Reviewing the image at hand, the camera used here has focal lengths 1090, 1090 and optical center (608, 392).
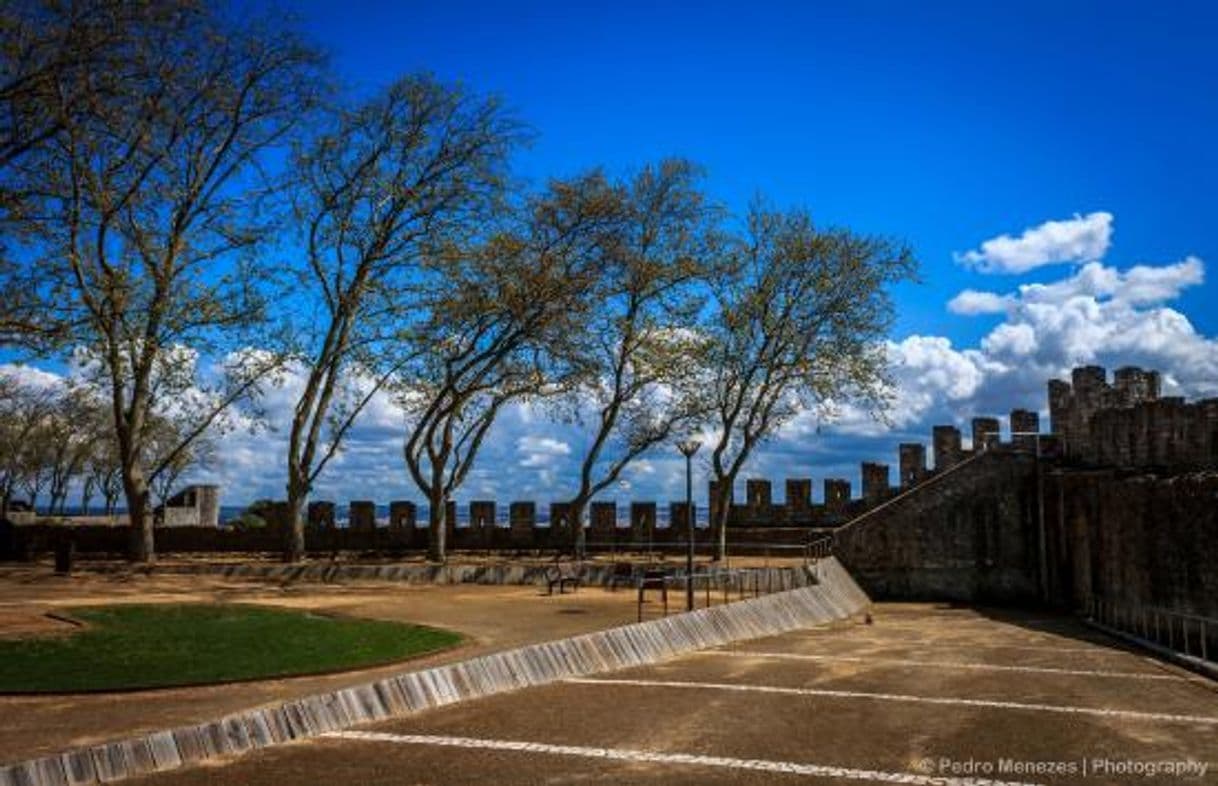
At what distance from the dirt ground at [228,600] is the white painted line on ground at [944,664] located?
2.22 m

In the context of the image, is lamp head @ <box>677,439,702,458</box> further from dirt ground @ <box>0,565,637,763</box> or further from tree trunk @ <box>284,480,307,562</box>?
tree trunk @ <box>284,480,307,562</box>

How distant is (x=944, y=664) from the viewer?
18234 mm

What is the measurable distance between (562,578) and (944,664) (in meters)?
11.0

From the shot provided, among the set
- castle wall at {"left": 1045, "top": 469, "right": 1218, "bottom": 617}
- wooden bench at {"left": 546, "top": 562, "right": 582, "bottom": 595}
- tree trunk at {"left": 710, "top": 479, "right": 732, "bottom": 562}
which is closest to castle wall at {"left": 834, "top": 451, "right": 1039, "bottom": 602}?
castle wall at {"left": 1045, "top": 469, "right": 1218, "bottom": 617}

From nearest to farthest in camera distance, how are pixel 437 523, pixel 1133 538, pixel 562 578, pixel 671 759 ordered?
pixel 671 759 → pixel 1133 538 → pixel 562 578 → pixel 437 523

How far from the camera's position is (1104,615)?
27328 mm

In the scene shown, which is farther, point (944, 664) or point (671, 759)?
point (944, 664)

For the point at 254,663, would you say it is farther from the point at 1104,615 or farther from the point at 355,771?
the point at 1104,615

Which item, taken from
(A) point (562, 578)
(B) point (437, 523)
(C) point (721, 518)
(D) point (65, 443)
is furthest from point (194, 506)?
(A) point (562, 578)

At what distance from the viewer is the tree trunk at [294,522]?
3234cm

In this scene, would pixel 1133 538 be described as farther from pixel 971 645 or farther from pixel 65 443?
pixel 65 443

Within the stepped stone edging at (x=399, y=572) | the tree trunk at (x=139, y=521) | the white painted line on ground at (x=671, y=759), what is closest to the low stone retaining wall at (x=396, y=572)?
the stepped stone edging at (x=399, y=572)

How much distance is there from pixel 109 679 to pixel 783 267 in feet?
89.7

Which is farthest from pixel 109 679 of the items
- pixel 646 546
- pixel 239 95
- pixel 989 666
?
pixel 646 546
